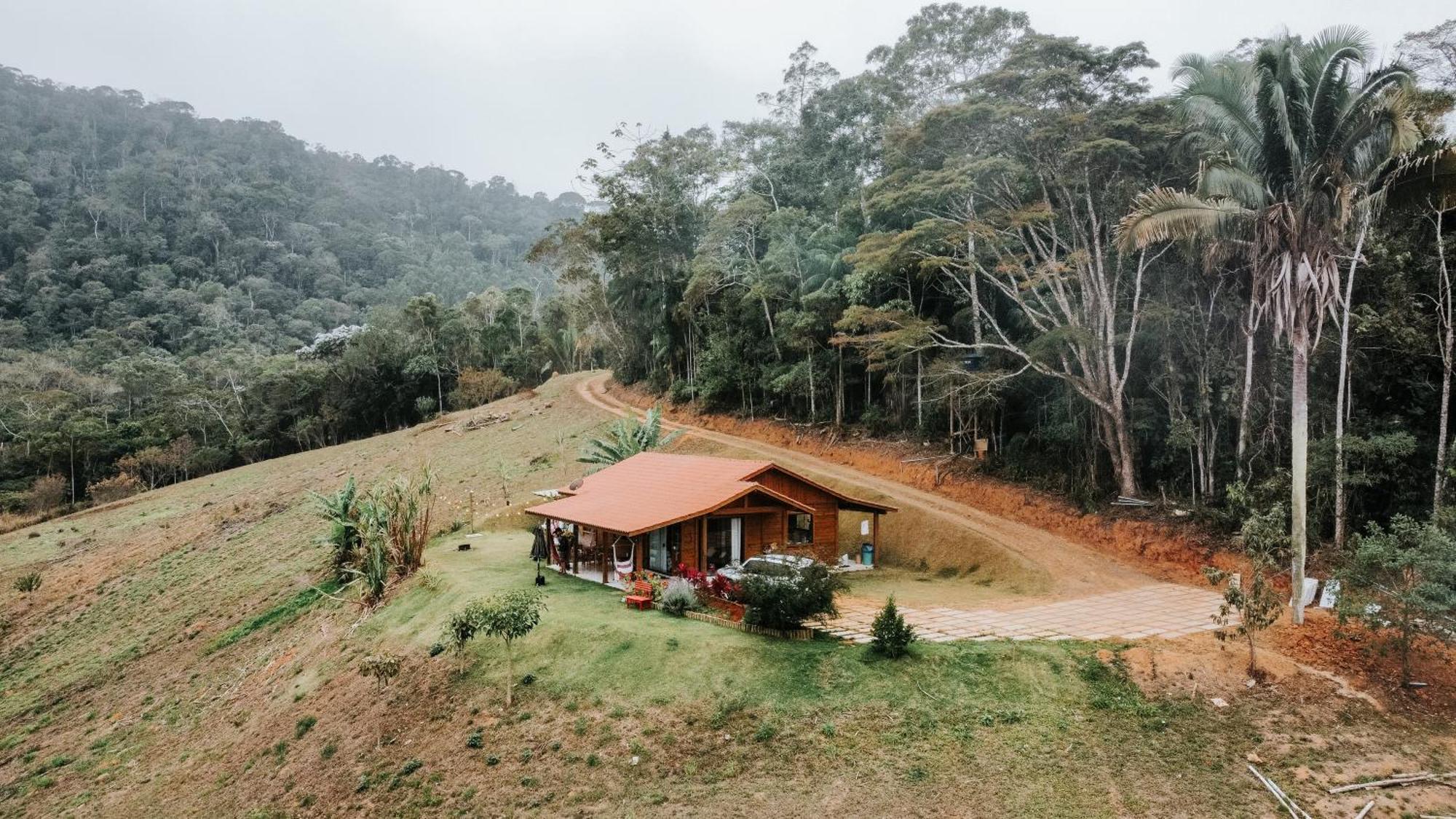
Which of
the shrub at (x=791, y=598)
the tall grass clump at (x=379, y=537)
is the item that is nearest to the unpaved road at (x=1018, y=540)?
the shrub at (x=791, y=598)

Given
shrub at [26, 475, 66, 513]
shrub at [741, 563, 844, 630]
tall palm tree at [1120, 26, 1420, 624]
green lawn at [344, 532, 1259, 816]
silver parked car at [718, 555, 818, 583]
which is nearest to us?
green lawn at [344, 532, 1259, 816]

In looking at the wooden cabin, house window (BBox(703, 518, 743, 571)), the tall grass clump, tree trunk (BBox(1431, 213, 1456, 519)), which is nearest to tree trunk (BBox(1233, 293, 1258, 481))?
tree trunk (BBox(1431, 213, 1456, 519))

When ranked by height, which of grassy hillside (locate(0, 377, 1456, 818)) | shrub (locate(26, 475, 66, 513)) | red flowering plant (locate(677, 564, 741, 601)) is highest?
red flowering plant (locate(677, 564, 741, 601))

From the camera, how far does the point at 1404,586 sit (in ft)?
39.1

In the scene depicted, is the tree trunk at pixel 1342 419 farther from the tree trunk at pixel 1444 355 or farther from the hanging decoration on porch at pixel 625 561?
the hanging decoration on porch at pixel 625 561

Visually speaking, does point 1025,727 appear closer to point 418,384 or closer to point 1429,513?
point 1429,513

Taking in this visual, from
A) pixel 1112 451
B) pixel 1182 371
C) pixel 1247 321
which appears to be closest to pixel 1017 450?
pixel 1112 451

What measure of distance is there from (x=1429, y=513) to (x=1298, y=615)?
4569 millimetres

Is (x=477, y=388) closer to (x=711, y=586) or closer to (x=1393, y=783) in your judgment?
(x=711, y=586)

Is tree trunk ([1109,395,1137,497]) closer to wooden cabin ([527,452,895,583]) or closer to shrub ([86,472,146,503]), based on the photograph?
wooden cabin ([527,452,895,583])

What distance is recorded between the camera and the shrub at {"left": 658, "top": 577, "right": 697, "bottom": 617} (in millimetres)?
15672

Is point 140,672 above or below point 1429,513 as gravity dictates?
below

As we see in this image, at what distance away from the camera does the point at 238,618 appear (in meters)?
22.9

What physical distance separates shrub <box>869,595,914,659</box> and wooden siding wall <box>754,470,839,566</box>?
7.44 metres
